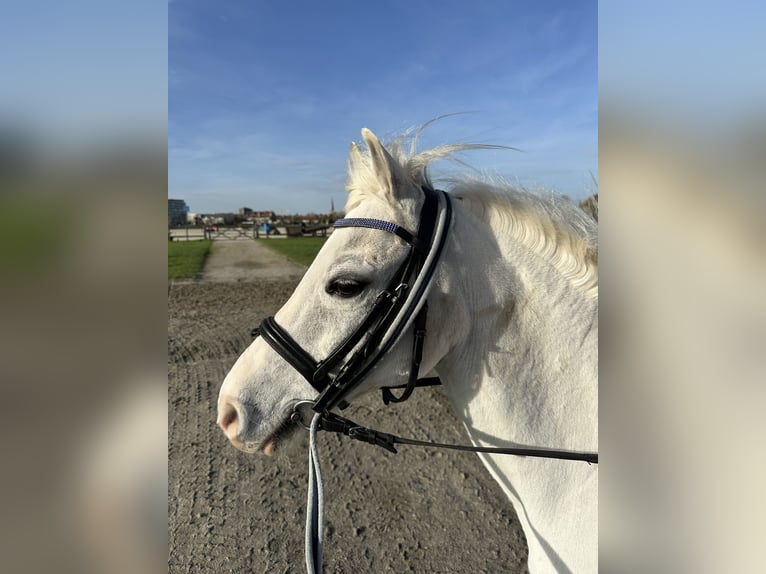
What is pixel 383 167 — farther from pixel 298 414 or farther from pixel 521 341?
pixel 298 414

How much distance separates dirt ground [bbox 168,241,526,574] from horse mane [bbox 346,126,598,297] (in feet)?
3.95

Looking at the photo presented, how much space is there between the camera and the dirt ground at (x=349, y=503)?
295cm

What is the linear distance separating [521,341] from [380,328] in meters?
0.52

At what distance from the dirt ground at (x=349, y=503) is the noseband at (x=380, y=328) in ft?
1.26

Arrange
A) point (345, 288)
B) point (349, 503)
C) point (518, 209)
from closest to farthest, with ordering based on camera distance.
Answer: point (345, 288), point (518, 209), point (349, 503)

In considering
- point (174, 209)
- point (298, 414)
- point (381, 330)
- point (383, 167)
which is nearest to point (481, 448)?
point (381, 330)

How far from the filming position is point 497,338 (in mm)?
1574

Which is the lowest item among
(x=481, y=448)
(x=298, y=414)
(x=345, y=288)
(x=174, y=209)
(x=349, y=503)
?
(x=349, y=503)

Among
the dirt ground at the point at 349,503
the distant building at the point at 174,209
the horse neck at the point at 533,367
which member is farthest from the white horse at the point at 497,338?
the distant building at the point at 174,209

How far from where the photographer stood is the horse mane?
5.23 ft
